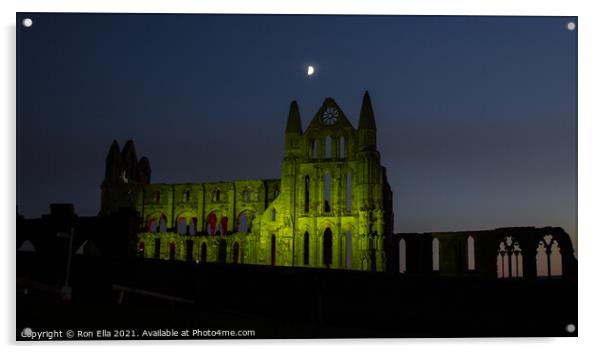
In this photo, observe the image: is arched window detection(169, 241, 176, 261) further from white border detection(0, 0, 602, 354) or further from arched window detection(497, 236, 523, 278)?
white border detection(0, 0, 602, 354)

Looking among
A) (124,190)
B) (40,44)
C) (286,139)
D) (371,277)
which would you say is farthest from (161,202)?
(40,44)

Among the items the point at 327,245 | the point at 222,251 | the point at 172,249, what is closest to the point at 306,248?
the point at 327,245

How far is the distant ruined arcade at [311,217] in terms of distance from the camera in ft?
96.5

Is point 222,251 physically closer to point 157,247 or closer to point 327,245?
point 157,247

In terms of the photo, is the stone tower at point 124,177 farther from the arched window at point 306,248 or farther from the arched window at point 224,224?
the arched window at point 306,248

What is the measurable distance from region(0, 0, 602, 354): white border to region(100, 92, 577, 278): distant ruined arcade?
738cm

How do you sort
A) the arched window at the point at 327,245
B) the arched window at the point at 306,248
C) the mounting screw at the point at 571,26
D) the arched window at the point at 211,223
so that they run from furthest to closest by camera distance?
the arched window at the point at 211,223
the arched window at the point at 306,248
the arched window at the point at 327,245
the mounting screw at the point at 571,26

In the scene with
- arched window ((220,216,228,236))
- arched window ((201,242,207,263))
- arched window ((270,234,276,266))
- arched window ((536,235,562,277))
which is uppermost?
arched window ((536,235,562,277))

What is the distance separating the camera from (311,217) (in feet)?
123

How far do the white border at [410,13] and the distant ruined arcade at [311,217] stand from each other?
7.38 metres

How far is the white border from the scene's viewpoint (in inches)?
558

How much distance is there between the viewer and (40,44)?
14.9 m

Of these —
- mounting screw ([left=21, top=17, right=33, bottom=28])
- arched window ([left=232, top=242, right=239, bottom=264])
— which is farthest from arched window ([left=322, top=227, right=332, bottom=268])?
mounting screw ([left=21, top=17, right=33, bottom=28])

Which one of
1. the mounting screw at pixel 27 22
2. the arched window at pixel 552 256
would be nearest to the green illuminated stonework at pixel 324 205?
the arched window at pixel 552 256
